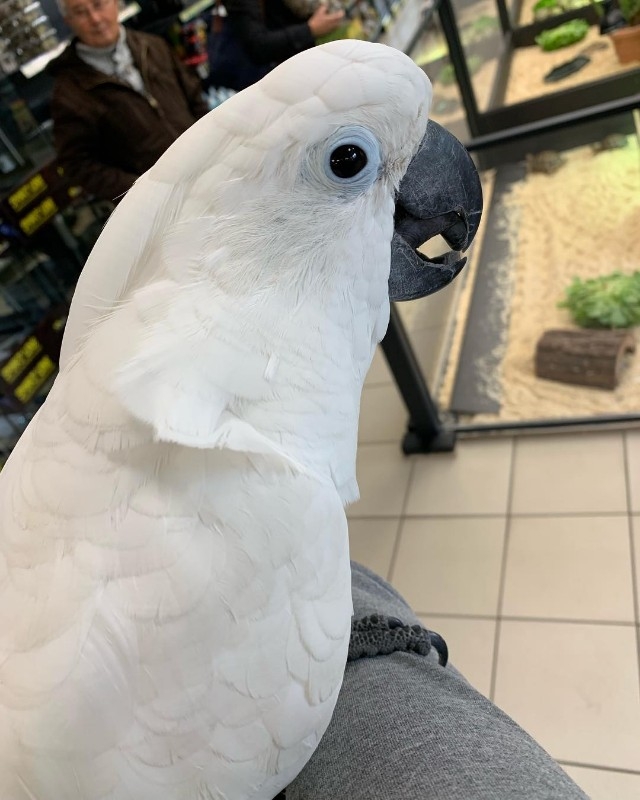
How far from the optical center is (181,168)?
0.64 m

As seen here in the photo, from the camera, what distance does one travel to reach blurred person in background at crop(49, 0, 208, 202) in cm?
180

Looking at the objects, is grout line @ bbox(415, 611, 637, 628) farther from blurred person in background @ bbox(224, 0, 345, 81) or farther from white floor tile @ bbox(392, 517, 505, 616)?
blurred person in background @ bbox(224, 0, 345, 81)

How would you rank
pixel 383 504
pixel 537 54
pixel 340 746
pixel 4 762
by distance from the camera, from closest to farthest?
1. pixel 4 762
2. pixel 340 746
3. pixel 383 504
4. pixel 537 54

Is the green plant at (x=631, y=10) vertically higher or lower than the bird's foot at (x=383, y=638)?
lower

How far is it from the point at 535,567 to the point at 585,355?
769 millimetres

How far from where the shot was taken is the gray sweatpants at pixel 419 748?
736mm

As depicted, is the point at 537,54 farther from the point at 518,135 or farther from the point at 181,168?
the point at 181,168

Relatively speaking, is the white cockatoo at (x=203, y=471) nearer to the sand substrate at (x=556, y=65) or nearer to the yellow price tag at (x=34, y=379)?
the yellow price tag at (x=34, y=379)

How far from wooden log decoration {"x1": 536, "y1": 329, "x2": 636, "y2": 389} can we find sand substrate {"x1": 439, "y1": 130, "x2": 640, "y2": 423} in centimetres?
4

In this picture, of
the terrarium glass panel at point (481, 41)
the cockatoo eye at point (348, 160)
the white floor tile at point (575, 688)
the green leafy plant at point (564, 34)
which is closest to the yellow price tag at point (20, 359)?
the cockatoo eye at point (348, 160)

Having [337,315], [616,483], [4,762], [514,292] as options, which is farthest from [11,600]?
[514,292]

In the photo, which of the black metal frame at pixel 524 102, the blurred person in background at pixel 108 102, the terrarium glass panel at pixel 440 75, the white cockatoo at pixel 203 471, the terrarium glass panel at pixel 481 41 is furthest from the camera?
the terrarium glass panel at pixel 481 41

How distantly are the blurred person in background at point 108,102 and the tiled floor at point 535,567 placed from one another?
1.38 meters

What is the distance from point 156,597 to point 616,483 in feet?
5.75
